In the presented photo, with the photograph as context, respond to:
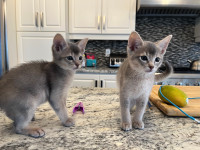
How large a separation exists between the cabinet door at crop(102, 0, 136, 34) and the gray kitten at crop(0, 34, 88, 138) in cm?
194

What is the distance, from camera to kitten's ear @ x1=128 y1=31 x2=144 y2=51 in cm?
78

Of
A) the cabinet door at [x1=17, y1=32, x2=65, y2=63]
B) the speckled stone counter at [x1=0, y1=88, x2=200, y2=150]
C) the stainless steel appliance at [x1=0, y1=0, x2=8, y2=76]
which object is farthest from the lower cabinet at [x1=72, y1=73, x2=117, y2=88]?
the speckled stone counter at [x1=0, y1=88, x2=200, y2=150]

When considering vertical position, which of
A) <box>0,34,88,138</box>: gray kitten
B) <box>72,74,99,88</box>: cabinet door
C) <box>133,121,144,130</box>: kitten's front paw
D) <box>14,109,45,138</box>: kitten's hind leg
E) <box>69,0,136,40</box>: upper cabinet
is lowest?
<box>72,74,99,88</box>: cabinet door

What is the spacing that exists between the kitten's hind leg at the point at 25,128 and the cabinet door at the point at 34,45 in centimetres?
215

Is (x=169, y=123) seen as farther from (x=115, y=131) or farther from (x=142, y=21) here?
(x=142, y=21)

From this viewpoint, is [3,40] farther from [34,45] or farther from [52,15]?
[52,15]

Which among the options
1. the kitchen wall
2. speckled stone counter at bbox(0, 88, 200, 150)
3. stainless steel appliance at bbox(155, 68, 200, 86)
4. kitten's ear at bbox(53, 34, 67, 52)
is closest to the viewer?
speckled stone counter at bbox(0, 88, 200, 150)

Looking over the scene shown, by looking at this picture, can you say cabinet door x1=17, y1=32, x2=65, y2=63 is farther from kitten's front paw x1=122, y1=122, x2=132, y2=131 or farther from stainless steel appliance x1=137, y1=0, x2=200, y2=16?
kitten's front paw x1=122, y1=122, x2=132, y2=131

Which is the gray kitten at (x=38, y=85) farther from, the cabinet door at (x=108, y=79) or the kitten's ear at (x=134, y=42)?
the cabinet door at (x=108, y=79)

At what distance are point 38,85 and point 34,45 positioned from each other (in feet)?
7.25

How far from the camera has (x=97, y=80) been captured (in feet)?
8.36

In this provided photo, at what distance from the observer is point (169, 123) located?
2.46ft

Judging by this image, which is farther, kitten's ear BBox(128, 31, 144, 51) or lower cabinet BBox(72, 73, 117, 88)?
lower cabinet BBox(72, 73, 117, 88)

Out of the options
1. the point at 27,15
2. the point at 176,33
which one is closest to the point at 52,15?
the point at 27,15
